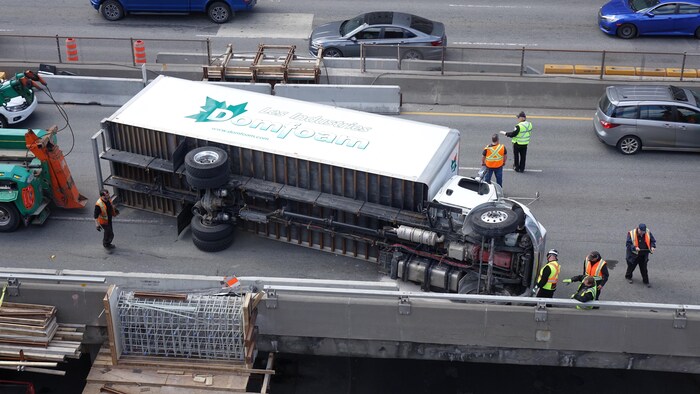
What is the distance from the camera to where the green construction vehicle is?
18406 millimetres

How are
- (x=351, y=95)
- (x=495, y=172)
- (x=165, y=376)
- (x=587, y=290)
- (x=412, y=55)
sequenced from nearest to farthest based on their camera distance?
(x=587, y=290), (x=165, y=376), (x=495, y=172), (x=351, y=95), (x=412, y=55)

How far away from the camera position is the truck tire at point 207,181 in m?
17.6

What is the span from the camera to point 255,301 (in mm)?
15359

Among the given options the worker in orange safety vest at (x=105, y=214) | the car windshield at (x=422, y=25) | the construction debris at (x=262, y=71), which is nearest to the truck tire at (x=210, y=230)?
the worker in orange safety vest at (x=105, y=214)

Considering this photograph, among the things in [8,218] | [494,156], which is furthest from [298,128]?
[8,218]

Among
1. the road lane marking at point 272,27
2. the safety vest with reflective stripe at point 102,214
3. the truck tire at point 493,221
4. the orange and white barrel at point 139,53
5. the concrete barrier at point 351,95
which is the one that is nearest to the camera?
the truck tire at point 493,221

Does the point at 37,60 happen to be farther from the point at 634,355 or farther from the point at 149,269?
the point at 634,355

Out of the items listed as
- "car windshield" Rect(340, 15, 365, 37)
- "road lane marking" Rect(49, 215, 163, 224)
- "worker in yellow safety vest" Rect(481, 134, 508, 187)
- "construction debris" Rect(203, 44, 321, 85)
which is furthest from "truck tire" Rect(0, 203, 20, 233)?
"car windshield" Rect(340, 15, 365, 37)

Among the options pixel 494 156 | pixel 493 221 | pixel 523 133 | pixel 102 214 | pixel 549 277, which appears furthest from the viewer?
pixel 523 133

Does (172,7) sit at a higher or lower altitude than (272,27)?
higher

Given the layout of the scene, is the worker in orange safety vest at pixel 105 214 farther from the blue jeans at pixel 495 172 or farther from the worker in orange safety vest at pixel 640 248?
the worker in orange safety vest at pixel 640 248

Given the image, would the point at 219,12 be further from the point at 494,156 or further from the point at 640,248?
the point at 640,248

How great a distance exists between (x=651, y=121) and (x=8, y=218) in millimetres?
14963

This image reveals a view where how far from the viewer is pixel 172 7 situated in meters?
30.8
